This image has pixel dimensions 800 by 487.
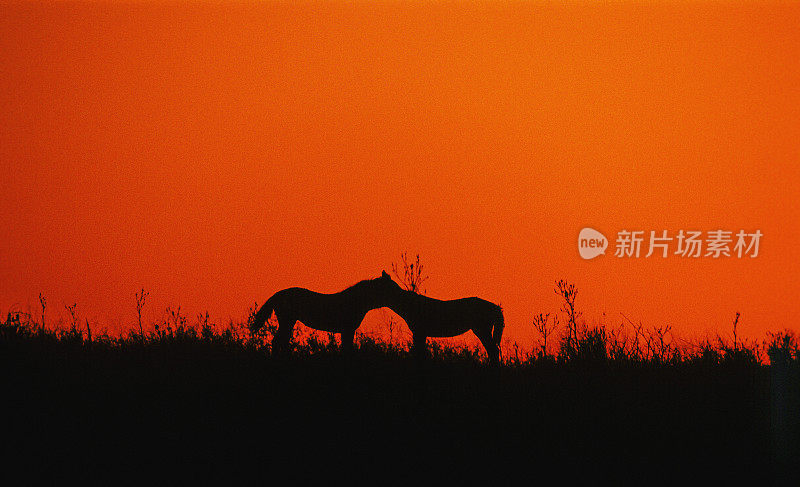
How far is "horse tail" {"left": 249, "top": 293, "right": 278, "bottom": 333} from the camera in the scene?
9719mm

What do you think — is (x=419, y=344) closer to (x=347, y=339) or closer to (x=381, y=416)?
(x=347, y=339)

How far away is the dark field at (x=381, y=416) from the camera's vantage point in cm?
651

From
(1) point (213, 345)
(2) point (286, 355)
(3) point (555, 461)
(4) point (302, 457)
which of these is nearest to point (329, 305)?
(2) point (286, 355)

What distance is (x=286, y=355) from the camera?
9.23m

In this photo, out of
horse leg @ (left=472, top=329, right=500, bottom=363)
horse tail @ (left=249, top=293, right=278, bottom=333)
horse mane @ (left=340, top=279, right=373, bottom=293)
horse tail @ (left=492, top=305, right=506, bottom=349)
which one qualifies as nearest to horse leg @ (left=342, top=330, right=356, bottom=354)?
horse mane @ (left=340, top=279, right=373, bottom=293)

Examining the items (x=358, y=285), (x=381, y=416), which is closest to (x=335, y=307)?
(x=358, y=285)

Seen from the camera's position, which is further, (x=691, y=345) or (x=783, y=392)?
(x=691, y=345)

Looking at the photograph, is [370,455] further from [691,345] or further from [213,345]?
[691,345]

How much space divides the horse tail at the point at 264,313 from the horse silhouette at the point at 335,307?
0.37 feet

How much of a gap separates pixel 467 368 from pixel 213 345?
298cm

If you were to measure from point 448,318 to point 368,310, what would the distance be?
0.94m

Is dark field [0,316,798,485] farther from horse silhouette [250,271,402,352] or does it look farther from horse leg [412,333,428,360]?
horse silhouette [250,271,402,352]

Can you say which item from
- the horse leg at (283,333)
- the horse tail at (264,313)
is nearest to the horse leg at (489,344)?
the horse leg at (283,333)

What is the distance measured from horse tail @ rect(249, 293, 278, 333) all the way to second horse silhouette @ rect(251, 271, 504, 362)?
2cm
